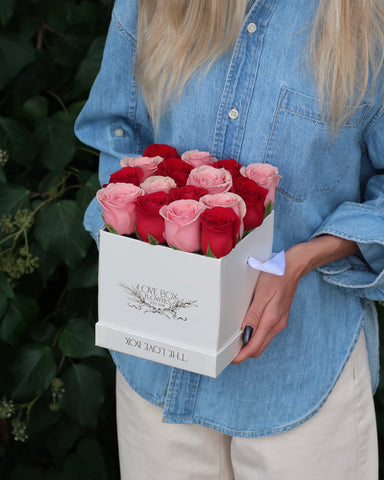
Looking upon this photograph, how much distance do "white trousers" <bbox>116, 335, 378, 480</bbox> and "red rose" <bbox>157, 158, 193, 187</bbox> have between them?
13.6 inches

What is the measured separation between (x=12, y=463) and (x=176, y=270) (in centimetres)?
117

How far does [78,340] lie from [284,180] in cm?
70

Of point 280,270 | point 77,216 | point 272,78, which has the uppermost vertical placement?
point 272,78

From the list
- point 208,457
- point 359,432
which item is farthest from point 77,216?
point 359,432

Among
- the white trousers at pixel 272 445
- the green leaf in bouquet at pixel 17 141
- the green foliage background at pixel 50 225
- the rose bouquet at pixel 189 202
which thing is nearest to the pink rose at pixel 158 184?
the rose bouquet at pixel 189 202

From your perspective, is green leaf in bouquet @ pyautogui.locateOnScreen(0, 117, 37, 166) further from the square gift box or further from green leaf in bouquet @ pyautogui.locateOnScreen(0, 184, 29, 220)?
the square gift box

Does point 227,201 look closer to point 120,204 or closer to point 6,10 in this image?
point 120,204

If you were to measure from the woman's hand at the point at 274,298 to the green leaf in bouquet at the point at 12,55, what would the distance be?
2.49ft

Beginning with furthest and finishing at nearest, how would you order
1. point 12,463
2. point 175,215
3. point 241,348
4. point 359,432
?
point 12,463 < point 359,432 < point 241,348 < point 175,215

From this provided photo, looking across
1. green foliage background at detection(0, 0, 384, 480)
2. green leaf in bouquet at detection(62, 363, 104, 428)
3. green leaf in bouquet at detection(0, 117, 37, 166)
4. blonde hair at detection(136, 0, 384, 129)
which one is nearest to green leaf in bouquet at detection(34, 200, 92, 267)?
green foliage background at detection(0, 0, 384, 480)

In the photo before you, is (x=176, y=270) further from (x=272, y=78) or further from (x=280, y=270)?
(x=272, y=78)

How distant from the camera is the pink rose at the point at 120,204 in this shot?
0.66 metres

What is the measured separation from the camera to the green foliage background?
128 centimetres

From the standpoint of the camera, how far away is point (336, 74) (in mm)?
775
